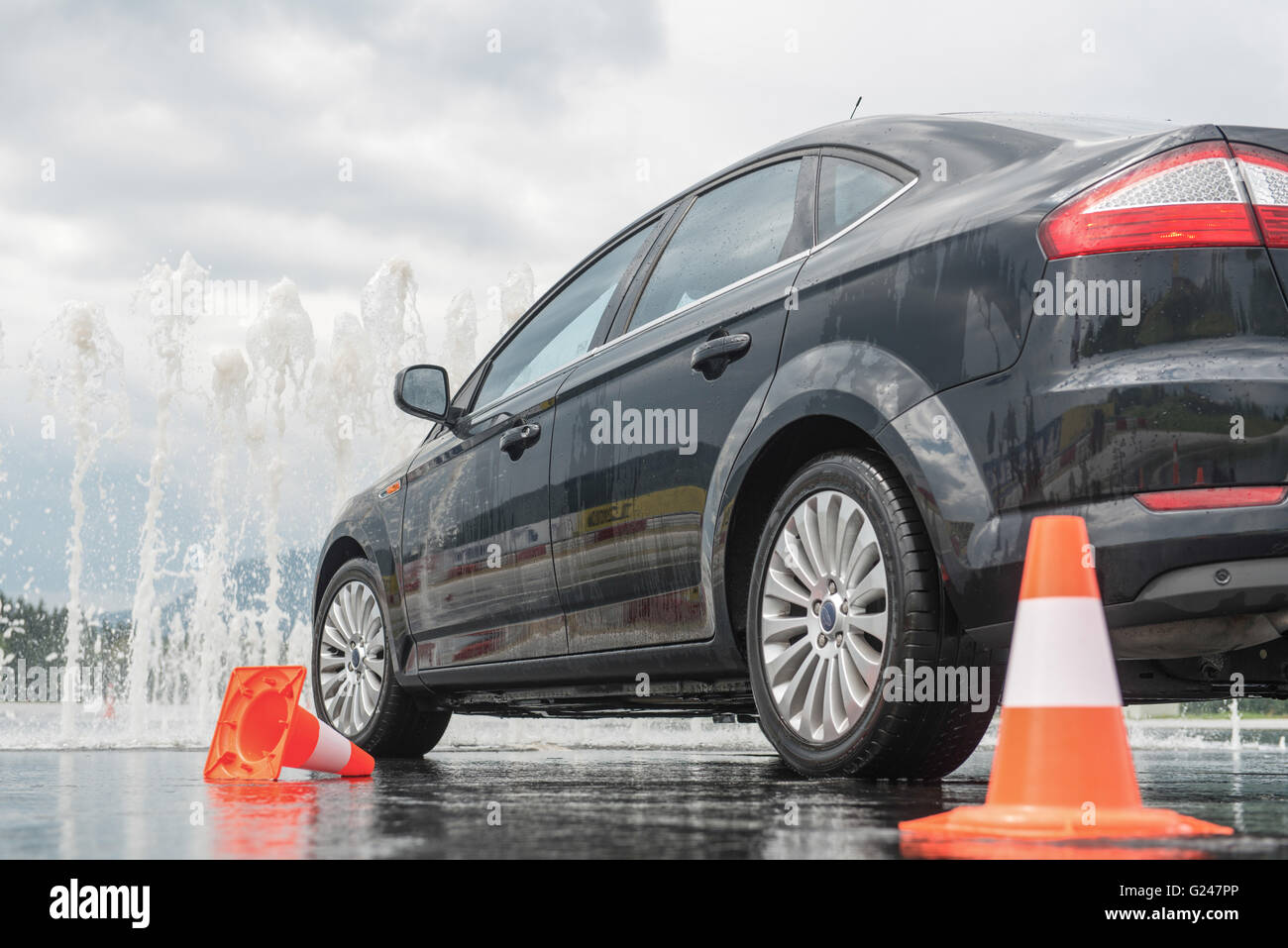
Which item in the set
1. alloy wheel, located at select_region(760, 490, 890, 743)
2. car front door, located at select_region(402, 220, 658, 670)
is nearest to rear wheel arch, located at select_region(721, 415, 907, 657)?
alloy wheel, located at select_region(760, 490, 890, 743)

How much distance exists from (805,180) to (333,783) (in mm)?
2348

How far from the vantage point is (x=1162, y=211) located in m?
3.10

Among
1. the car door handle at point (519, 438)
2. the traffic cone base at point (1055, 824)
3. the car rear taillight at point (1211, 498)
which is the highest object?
the car door handle at point (519, 438)

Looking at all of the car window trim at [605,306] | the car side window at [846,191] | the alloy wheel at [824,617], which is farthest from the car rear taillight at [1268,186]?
the car window trim at [605,306]

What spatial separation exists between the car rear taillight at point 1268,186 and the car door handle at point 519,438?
261cm

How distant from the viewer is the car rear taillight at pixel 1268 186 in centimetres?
305

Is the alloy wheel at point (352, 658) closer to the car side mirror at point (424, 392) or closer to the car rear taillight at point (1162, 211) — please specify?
the car side mirror at point (424, 392)

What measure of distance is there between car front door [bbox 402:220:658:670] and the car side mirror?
0.11 metres

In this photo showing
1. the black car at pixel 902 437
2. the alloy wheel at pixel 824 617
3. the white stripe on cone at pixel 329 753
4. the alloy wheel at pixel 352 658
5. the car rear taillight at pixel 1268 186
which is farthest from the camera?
the alloy wheel at pixel 352 658

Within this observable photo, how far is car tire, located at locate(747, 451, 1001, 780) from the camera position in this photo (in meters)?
3.31

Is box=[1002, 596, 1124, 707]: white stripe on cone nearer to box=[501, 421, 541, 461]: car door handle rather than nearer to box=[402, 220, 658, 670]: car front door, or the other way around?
box=[402, 220, 658, 670]: car front door

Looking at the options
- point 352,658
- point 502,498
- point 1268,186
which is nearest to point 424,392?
point 502,498

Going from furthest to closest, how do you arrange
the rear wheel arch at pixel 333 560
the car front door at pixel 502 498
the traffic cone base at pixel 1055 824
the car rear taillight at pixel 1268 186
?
the rear wheel arch at pixel 333 560 < the car front door at pixel 502 498 < the car rear taillight at pixel 1268 186 < the traffic cone base at pixel 1055 824
